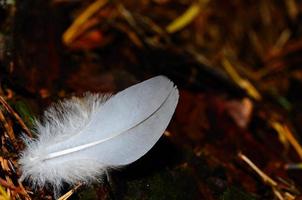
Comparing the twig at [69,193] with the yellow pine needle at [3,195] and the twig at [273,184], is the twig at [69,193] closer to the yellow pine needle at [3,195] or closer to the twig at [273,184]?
the yellow pine needle at [3,195]

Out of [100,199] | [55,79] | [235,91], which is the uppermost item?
[55,79]

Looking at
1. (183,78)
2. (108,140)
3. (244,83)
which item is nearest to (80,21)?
(183,78)

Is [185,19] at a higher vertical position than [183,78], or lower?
higher

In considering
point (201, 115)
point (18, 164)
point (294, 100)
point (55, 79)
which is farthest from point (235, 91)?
point (18, 164)

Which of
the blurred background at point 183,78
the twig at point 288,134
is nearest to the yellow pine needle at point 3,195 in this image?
the blurred background at point 183,78

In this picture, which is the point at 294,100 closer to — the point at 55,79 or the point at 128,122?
the point at 55,79

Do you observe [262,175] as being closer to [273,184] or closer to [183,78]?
[273,184]
